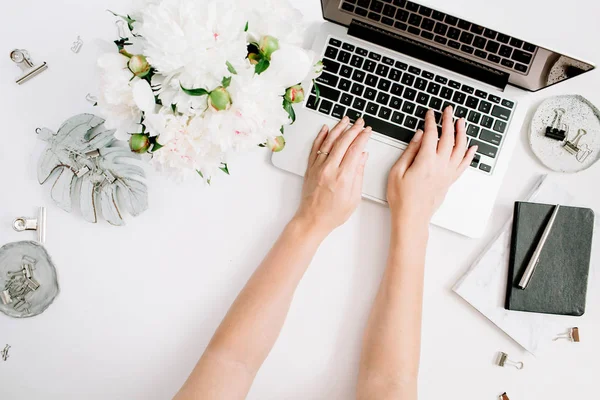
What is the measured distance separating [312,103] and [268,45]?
0.90ft

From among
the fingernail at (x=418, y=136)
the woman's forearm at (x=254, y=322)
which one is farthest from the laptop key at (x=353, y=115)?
the woman's forearm at (x=254, y=322)

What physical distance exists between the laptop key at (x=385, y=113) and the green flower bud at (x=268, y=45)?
307 mm

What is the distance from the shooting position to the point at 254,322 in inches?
29.7

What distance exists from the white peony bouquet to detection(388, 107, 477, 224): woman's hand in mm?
313

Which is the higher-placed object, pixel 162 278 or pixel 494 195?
pixel 494 195

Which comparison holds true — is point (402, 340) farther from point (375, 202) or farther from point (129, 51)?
point (129, 51)

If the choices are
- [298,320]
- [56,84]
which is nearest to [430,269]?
[298,320]

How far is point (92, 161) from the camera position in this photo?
795 mm

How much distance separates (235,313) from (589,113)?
721 millimetres

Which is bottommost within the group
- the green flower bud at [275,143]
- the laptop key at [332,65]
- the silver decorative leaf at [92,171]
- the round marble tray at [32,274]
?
the round marble tray at [32,274]

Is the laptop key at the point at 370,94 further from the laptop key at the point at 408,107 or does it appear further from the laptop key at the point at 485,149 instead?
the laptop key at the point at 485,149

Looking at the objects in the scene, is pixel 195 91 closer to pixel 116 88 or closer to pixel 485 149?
pixel 116 88

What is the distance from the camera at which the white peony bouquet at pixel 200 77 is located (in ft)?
1.53

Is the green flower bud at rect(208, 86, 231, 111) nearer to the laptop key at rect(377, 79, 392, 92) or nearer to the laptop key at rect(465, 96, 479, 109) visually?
the laptop key at rect(377, 79, 392, 92)
